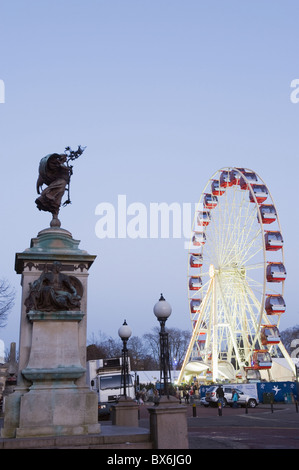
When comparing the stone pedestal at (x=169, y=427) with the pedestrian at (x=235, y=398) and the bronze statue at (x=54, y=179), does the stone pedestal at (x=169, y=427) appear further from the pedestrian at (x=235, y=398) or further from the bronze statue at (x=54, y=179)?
the pedestrian at (x=235, y=398)

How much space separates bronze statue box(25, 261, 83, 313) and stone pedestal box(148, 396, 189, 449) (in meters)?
2.93

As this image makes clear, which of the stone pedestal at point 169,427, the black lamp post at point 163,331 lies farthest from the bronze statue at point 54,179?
the stone pedestal at point 169,427

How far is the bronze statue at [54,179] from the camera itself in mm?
12531

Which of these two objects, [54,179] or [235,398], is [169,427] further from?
[235,398]

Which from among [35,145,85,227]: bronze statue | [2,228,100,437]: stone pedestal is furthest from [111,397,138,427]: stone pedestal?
[35,145,85,227]: bronze statue

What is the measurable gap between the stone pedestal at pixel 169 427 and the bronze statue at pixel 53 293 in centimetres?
293

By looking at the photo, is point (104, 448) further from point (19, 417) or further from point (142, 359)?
point (142, 359)

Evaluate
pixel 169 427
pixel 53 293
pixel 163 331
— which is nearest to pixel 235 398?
pixel 163 331

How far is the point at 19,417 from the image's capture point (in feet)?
32.7

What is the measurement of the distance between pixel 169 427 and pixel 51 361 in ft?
9.33

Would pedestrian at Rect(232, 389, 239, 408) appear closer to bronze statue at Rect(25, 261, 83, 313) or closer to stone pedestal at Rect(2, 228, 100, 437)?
stone pedestal at Rect(2, 228, 100, 437)
